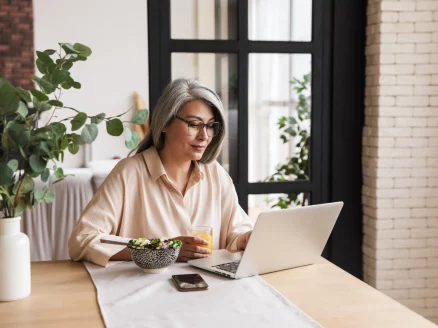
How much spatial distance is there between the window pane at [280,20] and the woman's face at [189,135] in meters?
1.12

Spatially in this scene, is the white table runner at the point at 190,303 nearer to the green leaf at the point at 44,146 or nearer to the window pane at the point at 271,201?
the green leaf at the point at 44,146

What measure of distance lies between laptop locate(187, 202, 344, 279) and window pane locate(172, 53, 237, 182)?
57.1 inches

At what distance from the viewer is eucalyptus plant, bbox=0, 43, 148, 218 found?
5.16ft

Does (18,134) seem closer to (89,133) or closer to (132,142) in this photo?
(89,133)

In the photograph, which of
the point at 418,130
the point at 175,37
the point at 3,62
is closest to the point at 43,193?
the point at 175,37

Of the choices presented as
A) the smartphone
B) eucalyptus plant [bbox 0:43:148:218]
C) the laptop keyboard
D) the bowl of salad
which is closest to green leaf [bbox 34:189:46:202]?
eucalyptus plant [bbox 0:43:148:218]

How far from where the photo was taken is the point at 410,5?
11.0 ft

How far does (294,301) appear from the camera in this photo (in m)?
1.67

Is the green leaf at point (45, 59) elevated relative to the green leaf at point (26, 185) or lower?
elevated

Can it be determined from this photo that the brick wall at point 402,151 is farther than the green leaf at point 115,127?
Yes

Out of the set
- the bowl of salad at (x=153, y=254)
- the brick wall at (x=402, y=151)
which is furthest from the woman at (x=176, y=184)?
the brick wall at (x=402, y=151)

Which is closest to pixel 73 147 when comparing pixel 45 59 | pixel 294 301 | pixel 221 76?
pixel 45 59

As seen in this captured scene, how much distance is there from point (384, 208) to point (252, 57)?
1.12 m

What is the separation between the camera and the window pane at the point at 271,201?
11.6 feet
